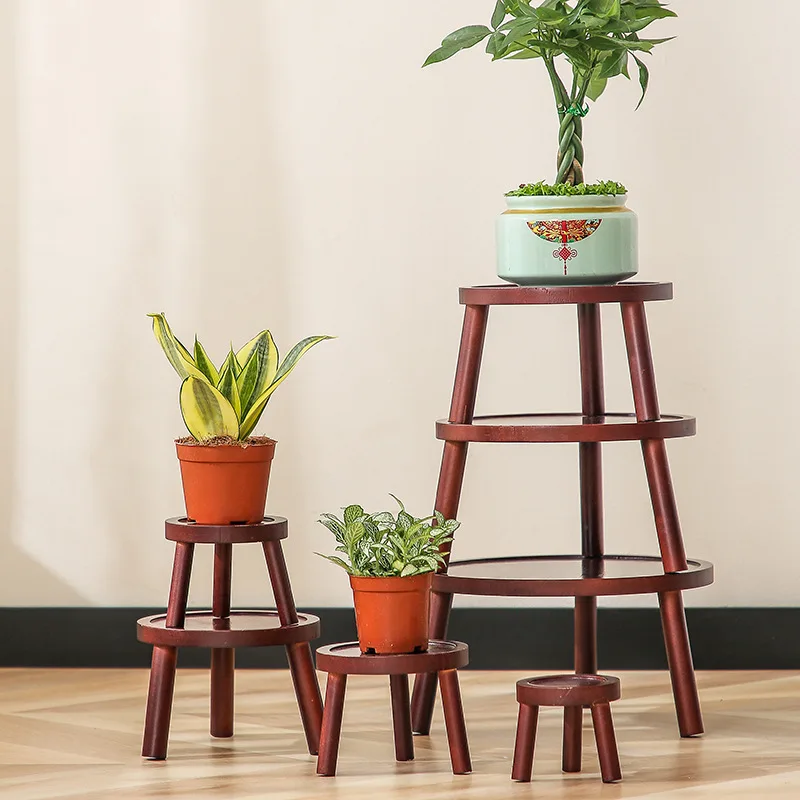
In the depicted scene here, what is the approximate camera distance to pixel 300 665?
7.43ft

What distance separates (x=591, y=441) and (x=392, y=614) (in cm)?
44

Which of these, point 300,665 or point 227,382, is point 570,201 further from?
point 300,665

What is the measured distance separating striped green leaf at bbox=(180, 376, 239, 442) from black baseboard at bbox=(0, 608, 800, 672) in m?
0.84

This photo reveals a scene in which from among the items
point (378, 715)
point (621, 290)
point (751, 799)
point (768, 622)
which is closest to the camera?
point (751, 799)

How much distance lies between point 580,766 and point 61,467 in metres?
1.37

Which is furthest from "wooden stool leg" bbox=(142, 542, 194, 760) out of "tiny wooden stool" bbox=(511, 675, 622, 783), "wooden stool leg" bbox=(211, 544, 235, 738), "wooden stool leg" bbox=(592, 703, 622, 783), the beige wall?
the beige wall

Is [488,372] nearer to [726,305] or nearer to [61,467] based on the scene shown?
[726,305]

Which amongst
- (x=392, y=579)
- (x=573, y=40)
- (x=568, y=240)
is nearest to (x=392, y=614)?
(x=392, y=579)

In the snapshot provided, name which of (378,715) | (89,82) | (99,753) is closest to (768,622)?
(378,715)

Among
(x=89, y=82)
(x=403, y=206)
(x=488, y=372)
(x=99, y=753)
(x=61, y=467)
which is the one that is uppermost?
(x=89, y=82)

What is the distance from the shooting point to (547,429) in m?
2.24

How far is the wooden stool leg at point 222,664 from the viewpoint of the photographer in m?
2.38

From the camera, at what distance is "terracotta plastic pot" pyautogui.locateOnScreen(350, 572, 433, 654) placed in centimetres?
211

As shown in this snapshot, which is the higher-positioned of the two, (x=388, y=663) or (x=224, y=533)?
(x=224, y=533)
